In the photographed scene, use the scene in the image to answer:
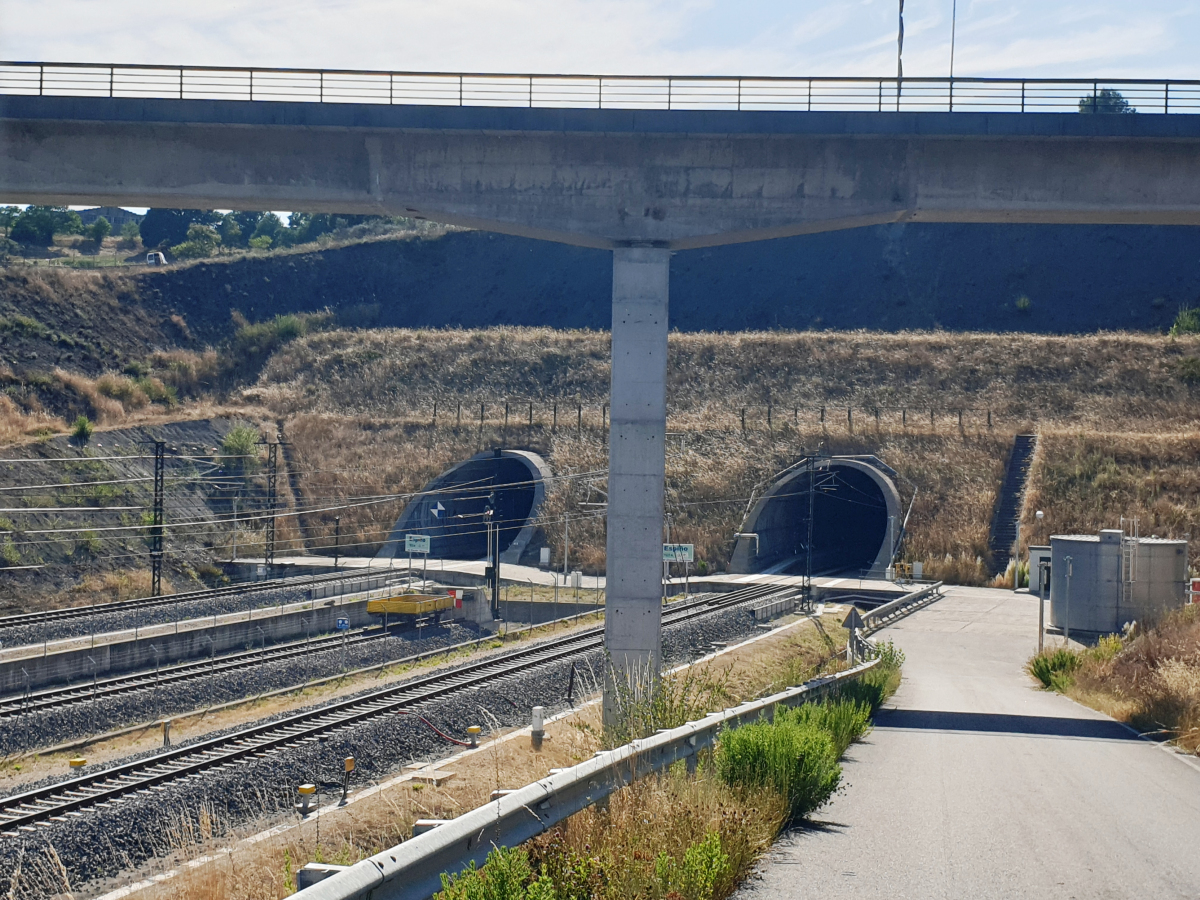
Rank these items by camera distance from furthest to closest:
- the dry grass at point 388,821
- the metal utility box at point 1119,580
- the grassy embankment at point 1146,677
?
the metal utility box at point 1119,580
the grassy embankment at point 1146,677
the dry grass at point 388,821

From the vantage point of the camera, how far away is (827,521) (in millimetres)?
61219

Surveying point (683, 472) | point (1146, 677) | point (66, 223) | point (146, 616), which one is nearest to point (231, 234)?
→ point (66, 223)

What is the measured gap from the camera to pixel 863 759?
12.6 m

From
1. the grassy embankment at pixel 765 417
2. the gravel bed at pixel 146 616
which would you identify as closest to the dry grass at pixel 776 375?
the grassy embankment at pixel 765 417

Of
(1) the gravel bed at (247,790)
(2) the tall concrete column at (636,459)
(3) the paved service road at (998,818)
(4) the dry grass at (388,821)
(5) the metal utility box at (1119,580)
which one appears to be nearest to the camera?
(4) the dry grass at (388,821)

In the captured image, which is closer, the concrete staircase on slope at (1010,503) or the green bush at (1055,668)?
the green bush at (1055,668)

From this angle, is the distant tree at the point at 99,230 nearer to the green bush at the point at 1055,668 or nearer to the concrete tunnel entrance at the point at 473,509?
the concrete tunnel entrance at the point at 473,509

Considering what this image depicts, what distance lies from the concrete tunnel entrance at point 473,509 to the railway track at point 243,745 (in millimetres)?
23630

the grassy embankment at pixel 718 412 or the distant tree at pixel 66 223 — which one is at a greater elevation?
the distant tree at pixel 66 223

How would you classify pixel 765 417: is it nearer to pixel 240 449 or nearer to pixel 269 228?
pixel 240 449

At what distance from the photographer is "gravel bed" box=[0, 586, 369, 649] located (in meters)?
29.9

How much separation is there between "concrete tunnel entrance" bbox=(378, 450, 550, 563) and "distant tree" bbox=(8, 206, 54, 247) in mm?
85294

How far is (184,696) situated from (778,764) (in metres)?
19.3

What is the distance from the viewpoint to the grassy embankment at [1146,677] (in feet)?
53.6
